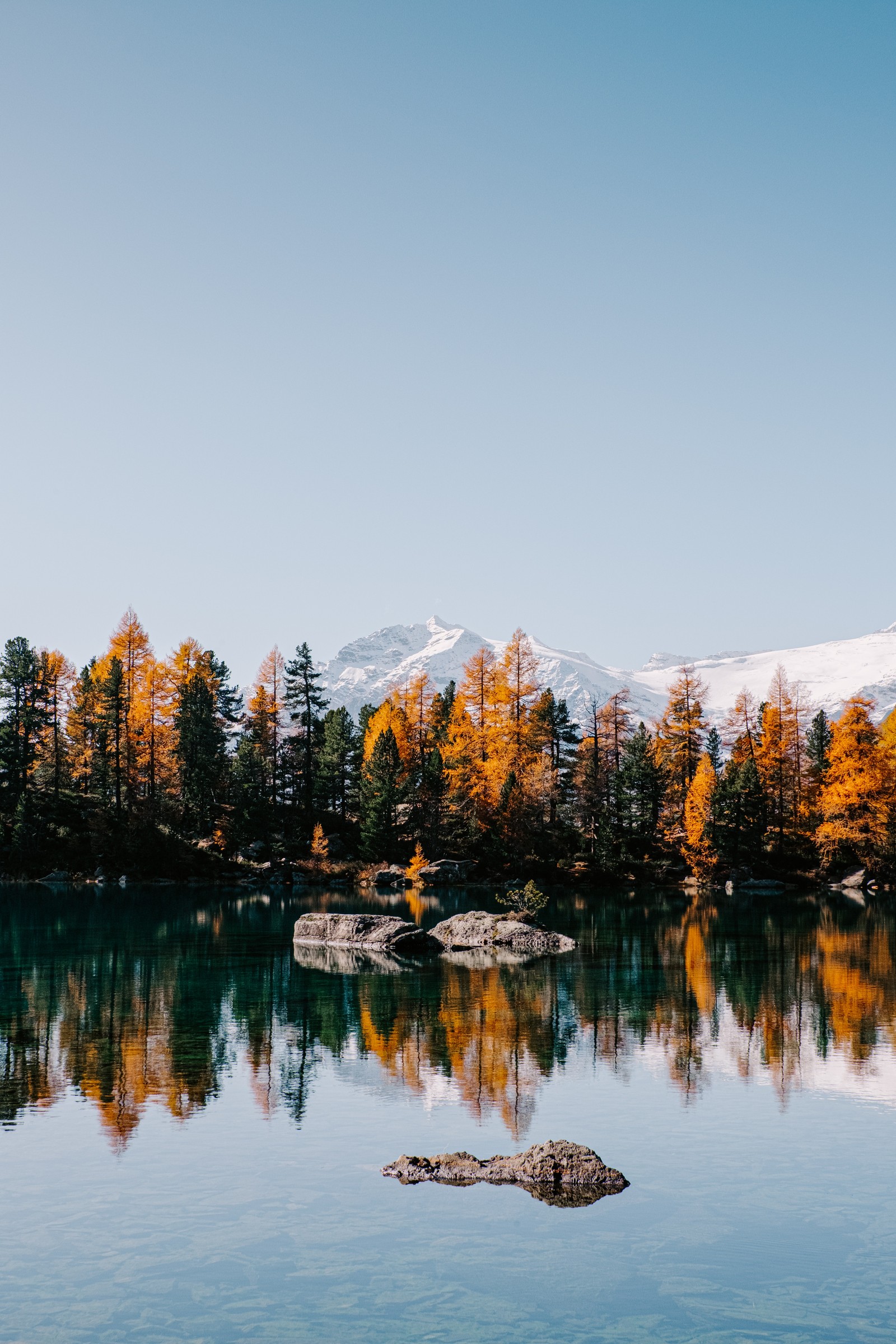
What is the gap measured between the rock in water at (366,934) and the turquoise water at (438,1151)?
8.85 m

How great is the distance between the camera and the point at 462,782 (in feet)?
310

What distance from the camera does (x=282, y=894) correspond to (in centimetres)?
7994

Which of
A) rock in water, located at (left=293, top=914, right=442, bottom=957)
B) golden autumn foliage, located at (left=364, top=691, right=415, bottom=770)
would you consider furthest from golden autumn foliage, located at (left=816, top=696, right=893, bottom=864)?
rock in water, located at (left=293, top=914, right=442, bottom=957)

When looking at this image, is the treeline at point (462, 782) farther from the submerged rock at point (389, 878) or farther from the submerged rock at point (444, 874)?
the submerged rock at point (389, 878)

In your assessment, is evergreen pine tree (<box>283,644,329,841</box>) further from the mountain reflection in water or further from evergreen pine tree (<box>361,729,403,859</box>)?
the mountain reflection in water

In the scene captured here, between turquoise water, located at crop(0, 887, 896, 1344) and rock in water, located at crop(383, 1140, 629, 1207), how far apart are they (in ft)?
0.98

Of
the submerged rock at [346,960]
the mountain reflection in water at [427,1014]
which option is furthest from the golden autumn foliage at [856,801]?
the submerged rock at [346,960]

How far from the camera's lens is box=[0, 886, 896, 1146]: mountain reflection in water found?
22.5 meters

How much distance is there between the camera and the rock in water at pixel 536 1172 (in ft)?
52.4

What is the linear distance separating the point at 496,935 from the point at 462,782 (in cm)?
4673

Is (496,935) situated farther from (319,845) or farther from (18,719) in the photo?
(18,719)

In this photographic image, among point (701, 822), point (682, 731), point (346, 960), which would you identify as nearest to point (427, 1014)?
point (346, 960)

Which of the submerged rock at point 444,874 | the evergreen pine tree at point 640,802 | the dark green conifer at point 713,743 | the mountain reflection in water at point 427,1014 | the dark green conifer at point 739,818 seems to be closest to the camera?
the mountain reflection in water at point 427,1014

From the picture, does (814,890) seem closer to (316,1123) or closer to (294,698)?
(294,698)
